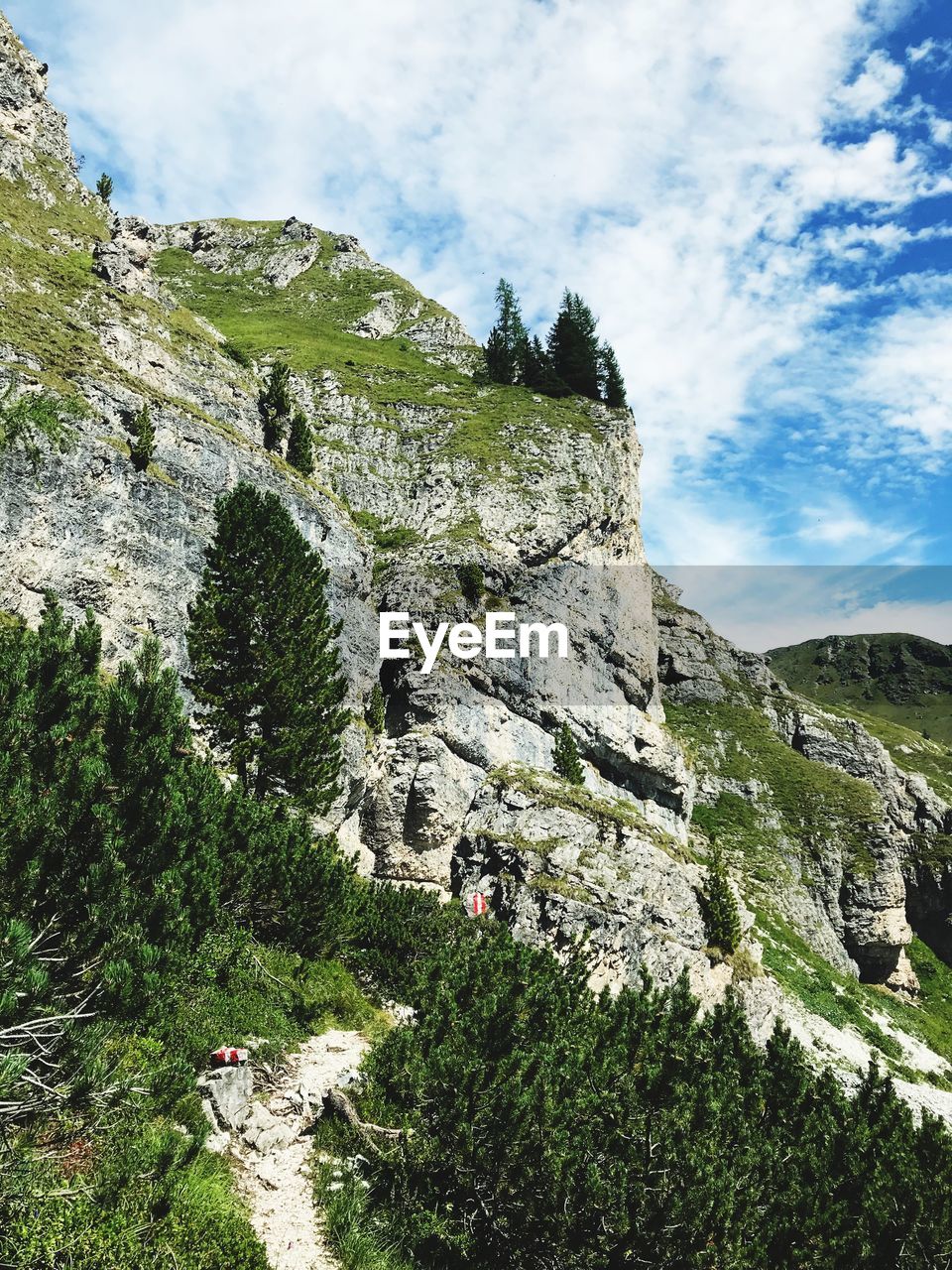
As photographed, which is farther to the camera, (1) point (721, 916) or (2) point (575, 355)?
(2) point (575, 355)

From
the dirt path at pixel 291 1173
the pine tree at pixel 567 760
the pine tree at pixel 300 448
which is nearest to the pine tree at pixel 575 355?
the pine tree at pixel 300 448

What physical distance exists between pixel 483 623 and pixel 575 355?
50.9 meters

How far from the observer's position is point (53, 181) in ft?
220

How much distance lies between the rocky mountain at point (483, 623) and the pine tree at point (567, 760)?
106 cm

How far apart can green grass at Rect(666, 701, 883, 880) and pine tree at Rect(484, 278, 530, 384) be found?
1831 inches

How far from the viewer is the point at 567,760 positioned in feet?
149

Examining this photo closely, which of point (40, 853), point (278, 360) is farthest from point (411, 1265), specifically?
point (278, 360)

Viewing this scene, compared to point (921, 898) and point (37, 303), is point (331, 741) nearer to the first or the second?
point (37, 303)

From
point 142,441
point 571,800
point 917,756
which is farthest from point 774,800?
point 142,441

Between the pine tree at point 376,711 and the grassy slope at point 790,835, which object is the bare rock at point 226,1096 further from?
the grassy slope at point 790,835

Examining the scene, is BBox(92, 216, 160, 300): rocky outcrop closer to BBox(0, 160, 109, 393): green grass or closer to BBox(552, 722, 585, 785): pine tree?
BBox(0, 160, 109, 393): green grass

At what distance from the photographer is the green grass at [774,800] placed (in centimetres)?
5956

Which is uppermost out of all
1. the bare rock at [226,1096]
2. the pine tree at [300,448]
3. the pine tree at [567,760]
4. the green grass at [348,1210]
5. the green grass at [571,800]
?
the pine tree at [300,448]

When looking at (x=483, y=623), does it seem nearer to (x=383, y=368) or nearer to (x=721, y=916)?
(x=721, y=916)
